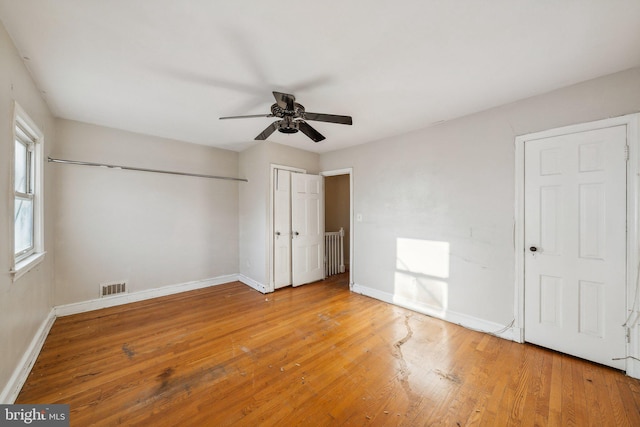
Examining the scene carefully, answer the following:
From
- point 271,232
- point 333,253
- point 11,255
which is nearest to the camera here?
point 11,255

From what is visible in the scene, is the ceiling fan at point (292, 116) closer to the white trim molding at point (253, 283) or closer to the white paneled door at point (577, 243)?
the white paneled door at point (577, 243)

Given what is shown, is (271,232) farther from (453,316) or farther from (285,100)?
(453,316)

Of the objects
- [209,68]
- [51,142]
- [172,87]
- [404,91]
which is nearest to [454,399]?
[404,91]

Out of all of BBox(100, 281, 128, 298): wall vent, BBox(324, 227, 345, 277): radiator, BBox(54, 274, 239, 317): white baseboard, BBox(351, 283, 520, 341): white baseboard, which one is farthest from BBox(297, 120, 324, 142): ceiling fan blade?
BBox(100, 281, 128, 298): wall vent

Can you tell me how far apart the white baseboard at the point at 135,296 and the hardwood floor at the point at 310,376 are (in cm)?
15

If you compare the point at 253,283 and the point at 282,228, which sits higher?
the point at 282,228

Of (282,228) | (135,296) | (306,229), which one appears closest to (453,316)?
(306,229)

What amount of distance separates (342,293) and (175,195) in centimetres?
328

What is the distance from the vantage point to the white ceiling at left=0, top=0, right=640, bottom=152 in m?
1.41

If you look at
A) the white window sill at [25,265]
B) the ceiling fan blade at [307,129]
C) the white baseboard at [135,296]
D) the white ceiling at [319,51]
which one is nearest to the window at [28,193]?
the white window sill at [25,265]

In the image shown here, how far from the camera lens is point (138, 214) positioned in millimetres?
3615

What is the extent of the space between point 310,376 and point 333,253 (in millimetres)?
3321

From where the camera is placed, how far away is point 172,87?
2273 millimetres

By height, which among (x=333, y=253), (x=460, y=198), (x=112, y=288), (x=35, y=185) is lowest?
(x=112, y=288)
